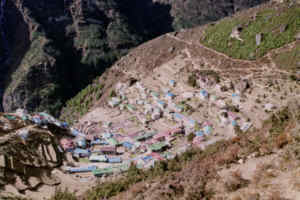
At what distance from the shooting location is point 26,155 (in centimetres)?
2195

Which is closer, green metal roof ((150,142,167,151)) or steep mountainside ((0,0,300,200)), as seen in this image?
steep mountainside ((0,0,300,200))

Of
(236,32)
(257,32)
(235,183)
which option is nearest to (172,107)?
(236,32)

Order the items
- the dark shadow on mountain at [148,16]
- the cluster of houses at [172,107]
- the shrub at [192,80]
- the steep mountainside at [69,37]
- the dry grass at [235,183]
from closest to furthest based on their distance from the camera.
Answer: the dry grass at [235,183]
the cluster of houses at [172,107]
the shrub at [192,80]
the steep mountainside at [69,37]
the dark shadow on mountain at [148,16]

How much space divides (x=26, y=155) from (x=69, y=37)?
7990 cm

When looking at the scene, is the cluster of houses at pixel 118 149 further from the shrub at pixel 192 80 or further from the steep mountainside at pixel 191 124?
the shrub at pixel 192 80

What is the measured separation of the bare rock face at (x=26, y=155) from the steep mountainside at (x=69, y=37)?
43.0m

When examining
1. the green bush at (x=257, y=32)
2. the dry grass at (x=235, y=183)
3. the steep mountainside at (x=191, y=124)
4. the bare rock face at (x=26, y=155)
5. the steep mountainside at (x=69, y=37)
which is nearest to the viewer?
the dry grass at (x=235, y=183)

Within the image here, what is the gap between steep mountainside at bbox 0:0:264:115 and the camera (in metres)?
74.1

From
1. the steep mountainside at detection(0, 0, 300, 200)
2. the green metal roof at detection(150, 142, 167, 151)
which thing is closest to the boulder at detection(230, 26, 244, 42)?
the steep mountainside at detection(0, 0, 300, 200)

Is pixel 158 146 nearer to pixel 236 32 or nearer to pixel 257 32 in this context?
pixel 257 32

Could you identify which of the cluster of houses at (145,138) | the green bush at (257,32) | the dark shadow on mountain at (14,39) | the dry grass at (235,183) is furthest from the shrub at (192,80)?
the dark shadow on mountain at (14,39)

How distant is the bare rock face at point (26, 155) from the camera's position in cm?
1912

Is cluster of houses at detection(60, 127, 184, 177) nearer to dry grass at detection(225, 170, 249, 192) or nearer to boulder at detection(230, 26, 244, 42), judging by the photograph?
dry grass at detection(225, 170, 249, 192)

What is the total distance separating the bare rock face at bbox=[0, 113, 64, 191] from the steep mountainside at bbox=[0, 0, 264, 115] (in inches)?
1695
